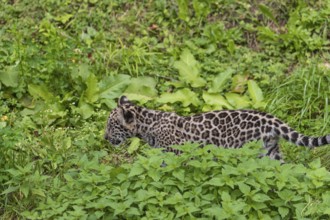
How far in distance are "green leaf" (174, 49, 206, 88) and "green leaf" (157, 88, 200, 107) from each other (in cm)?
24

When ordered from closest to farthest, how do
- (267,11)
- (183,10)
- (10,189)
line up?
(10,189) → (267,11) → (183,10)

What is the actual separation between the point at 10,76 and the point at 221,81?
102 inches

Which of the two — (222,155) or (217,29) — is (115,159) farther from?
(217,29)

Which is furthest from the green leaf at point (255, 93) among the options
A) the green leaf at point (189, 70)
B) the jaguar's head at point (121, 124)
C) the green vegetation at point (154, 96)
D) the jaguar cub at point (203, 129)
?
the jaguar's head at point (121, 124)

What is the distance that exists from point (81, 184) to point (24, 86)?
318cm

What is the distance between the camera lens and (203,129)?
996 centimetres

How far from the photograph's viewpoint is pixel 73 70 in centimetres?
1167

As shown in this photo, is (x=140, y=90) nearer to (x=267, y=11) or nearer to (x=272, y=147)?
(x=267, y=11)

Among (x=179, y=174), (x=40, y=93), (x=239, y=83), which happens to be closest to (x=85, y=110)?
(x=40, y=93)

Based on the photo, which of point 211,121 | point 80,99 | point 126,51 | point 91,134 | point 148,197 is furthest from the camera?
point 126,51

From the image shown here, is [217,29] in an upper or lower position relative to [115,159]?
upper

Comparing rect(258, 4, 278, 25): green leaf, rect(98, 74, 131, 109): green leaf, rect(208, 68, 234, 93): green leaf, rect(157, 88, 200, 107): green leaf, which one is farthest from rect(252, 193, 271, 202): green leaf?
rect(258, 4, 278, 25): green leaf

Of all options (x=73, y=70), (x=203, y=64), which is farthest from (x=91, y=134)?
(x=203, y=64)

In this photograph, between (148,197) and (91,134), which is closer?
(148,197)
